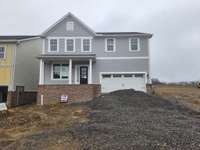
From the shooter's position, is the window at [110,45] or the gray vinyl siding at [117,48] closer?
the gray vinyl siding at [117,48]

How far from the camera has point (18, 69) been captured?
2447cm

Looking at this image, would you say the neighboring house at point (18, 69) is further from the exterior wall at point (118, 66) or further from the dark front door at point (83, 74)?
the exterior wall at point (118, 66)

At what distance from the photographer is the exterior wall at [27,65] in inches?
969

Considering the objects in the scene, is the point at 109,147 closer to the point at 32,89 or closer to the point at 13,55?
the point at 13,55

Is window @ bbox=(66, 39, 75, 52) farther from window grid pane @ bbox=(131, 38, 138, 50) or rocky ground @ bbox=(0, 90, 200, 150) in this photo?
rocky ground @ bbox=(0, 90, 200, 150)

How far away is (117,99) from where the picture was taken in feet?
62.4

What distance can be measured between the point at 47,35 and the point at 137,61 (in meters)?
9.05

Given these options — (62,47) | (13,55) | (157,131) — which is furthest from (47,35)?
(157,131)

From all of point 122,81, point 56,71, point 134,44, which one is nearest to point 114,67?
point 122,81

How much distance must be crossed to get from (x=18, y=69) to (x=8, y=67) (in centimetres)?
119

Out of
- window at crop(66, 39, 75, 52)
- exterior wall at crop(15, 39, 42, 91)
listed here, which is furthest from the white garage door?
exterior wall at crop(15, 39, 42, 91)

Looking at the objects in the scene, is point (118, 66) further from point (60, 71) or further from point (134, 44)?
point (60, 71)

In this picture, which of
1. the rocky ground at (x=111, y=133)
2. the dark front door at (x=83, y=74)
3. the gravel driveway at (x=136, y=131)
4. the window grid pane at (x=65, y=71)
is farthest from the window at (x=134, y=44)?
the rocky ground at (x=111, y=133)

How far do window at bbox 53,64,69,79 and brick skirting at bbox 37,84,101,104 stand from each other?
2.32m
